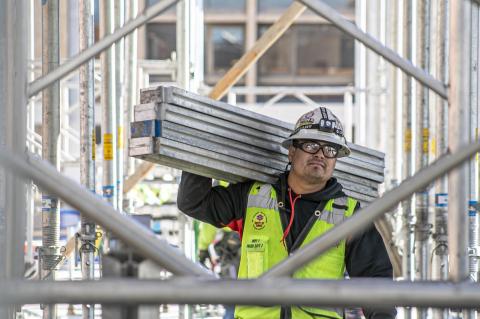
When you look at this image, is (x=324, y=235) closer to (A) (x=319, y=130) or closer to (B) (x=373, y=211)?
(B) (x=373, y=211)

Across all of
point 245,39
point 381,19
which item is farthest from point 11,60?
point 245,39

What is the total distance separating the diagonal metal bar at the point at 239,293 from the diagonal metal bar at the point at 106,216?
97mm

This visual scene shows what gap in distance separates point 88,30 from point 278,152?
2689 mm

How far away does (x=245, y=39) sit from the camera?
3250 cm

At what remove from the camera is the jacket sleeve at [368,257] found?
510 centimetres

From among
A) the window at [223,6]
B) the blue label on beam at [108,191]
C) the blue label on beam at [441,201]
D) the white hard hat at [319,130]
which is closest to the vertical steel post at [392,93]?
the blue label on beam at [441,201]

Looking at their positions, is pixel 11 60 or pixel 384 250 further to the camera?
pixel 384 250

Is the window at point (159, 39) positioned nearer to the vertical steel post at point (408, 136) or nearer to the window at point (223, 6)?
the window at point (223, 6)

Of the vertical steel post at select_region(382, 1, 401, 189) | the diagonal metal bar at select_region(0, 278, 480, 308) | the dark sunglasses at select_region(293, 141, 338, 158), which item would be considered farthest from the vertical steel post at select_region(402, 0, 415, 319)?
the diagonal metal bar at select_region(0, 278, 480, 308)

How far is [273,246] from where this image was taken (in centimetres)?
526

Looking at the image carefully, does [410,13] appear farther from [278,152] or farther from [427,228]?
[278,152]

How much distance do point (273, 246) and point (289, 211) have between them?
0.72 feet

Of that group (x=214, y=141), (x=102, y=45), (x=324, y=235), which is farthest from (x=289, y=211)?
(x=324, y=235)

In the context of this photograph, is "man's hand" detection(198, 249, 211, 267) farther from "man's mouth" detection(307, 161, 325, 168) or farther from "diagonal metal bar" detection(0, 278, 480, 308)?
"diagonal metal bar" detection(0, 278, 480, 308)
